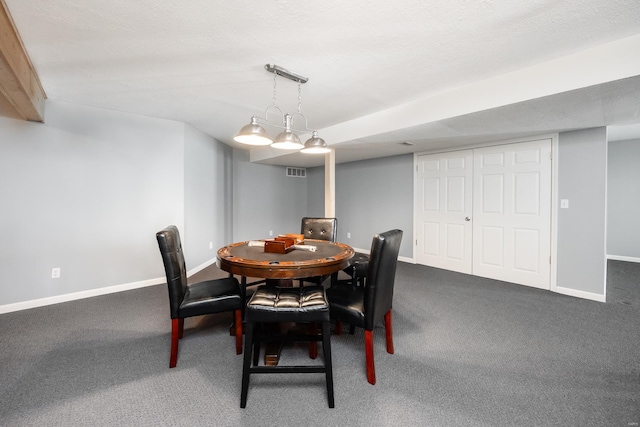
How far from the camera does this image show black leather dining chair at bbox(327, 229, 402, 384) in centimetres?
177

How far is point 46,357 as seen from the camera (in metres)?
2.04

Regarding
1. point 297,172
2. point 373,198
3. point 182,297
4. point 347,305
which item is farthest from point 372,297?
point 297,172

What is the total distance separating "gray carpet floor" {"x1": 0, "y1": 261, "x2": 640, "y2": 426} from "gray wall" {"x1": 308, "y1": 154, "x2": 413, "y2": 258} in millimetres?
2500

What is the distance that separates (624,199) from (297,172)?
20.7 feet

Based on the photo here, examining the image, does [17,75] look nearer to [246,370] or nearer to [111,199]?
[111,199]

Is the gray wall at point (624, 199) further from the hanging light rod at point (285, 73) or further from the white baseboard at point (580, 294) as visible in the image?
the hanging light rod at point (285, 73)

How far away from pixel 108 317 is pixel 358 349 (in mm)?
2395

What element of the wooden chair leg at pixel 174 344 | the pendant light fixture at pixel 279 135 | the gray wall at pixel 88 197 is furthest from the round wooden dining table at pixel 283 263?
the gray wall at pixel 88 197

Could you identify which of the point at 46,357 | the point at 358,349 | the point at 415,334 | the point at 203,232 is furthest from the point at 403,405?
the point at 203,232

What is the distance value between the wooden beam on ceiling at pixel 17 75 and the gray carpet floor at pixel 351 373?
1.97m

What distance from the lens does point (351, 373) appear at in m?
1.86

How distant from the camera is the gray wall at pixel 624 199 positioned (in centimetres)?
491

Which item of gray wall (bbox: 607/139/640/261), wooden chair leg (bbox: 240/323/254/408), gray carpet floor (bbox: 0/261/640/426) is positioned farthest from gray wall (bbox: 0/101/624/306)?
gray wall (bbox: 607/139/640/261)

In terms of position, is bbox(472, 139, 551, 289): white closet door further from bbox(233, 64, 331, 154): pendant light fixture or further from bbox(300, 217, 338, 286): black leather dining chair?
bbox(233, 64, 331, 154): pendant light fixture
